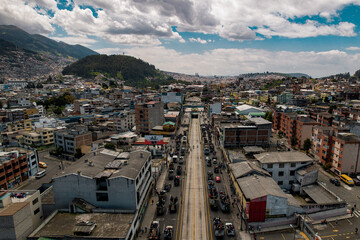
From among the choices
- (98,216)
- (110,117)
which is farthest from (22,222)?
(110,117)

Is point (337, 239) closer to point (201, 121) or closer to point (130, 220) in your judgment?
point (130, 220)

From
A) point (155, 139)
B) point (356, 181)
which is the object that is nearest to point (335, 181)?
point (356, 181)

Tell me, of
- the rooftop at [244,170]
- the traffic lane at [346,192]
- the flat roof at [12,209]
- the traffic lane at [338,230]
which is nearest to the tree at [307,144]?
the traffic lane at [346,192]

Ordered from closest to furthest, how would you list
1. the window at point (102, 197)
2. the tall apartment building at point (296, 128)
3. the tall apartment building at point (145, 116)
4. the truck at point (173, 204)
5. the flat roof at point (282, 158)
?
the window at point (102, 197)
the truck at point (173, 204)
the flat roof at point (282, 158)
the tall apartment building at point (296, 128)
the tall apartment building at point (145, 116)

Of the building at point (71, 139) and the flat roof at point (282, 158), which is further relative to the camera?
the building at point (71, 139)

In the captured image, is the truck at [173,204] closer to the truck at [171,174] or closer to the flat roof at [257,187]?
the truck at [171,174]

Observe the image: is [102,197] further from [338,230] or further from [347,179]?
[347,179]

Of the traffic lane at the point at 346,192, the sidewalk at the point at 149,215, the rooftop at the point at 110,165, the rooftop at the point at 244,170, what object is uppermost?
the rooftop at the point at 110,165
